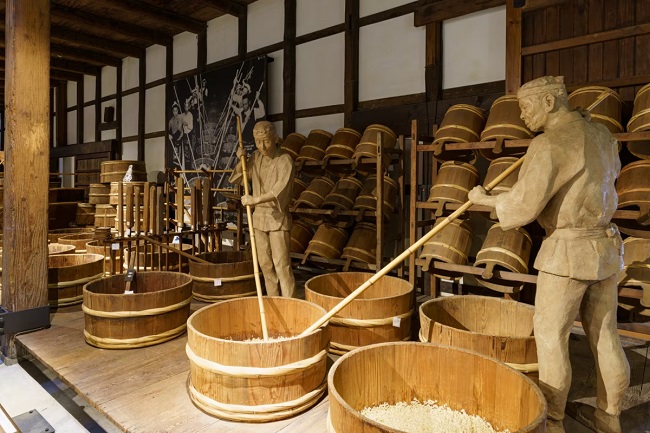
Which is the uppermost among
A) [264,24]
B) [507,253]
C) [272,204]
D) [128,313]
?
[264,24]

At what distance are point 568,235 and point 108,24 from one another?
929 centimetres

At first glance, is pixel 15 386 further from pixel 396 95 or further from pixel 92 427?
pixel 396 95

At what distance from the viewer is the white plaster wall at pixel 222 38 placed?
26.4ft

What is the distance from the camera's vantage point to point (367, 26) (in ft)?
19.8

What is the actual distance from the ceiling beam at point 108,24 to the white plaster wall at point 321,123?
14.7 ft

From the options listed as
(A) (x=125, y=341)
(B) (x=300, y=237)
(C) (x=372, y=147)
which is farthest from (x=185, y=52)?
(A) (x=125, y=341)

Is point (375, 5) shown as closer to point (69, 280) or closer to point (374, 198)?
point (374, 198)

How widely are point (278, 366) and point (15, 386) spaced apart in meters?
2.28

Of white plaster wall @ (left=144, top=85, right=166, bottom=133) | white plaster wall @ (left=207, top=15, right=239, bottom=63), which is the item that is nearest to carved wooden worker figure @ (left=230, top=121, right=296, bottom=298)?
white plaster wall @ (left=207, top=15, right=239, bottom=63)

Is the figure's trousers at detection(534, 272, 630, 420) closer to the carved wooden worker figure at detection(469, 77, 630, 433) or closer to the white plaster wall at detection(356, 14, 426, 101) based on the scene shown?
the carved wooden worker figure at detection(469, 77, 630, 433)

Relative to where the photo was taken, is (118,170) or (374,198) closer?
(374,198)

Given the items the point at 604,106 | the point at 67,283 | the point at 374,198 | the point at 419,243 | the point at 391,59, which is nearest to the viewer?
the point at 419,243

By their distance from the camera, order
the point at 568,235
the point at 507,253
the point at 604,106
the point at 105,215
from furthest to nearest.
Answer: the point at 105,215 → the point at 507,253 → the point at 604,106 → the point at 568,235

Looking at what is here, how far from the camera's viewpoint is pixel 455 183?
4.04 m
